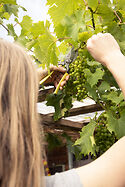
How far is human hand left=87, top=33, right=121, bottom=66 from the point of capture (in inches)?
42.7

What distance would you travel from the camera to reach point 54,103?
65.6 inches

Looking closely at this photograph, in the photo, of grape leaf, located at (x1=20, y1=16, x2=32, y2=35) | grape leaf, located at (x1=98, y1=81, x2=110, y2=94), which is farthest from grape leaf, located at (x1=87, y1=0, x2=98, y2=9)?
grape leaf, located at (x1=20, y1=16, x2=32, y2=35)

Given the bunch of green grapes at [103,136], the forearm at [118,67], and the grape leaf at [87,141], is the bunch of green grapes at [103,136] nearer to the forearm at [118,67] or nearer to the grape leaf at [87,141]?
the grape leaf at [87,141]

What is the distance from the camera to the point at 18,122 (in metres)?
0.85

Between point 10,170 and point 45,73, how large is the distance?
0.78m

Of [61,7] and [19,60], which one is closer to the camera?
[19,60]

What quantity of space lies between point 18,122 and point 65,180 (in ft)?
0.73

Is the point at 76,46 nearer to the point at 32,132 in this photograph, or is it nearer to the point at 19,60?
the point at 19,60

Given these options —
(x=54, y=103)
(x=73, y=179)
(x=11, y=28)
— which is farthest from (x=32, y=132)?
(x=11, y=28)

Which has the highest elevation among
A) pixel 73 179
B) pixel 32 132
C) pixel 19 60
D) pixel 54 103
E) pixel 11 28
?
pixel 11 28

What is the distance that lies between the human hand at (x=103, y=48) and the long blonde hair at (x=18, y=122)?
282 mm

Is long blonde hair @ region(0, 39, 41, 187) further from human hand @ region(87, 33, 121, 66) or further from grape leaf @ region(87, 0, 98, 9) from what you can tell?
grape leaf @ region(87, 0, 98, 9)

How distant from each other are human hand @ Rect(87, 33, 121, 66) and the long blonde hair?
282 mm

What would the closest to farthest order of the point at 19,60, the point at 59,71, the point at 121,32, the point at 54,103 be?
the point at 19,60 < the point at 121,32 < the point at 59,71 < the point at 54,103
